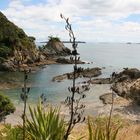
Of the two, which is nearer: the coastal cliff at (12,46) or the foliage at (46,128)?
the foliage at (46,128)

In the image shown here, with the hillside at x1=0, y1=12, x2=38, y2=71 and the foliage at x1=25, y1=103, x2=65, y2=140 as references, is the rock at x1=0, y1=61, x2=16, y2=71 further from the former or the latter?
the foliage at x1=25, y1=103, x2=65, y2=140

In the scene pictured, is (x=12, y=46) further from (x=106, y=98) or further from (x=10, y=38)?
(x=106, y=98)

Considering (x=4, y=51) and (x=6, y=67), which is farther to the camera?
(x=4, y=51)

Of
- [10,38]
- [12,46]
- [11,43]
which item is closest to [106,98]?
[12,46]

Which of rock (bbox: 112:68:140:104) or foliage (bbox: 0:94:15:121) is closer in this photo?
foliage (bbox: 0:94:15:121)

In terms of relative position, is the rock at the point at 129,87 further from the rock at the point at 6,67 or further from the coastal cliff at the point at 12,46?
the coastal cliff at the point at 12,46

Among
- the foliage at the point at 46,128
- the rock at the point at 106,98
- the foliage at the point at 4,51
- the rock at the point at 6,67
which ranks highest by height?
the foliage at the point at 46,128

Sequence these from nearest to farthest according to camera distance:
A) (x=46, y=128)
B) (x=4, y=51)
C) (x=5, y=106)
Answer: (x=46, y=128) < (x=5, y=106) < (x=4, y=51)

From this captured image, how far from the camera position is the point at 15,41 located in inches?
3248

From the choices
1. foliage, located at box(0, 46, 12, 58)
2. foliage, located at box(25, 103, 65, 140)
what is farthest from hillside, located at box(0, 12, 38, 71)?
foliage, located at box(25, 103, 65, 140)

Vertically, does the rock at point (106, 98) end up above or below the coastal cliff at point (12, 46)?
below

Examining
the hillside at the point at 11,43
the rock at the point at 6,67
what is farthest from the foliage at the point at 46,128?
the hillside at the point at 11,43

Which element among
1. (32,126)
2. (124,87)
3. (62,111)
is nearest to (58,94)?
(124,87)

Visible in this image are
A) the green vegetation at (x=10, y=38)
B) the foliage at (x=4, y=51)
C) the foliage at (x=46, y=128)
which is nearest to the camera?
the foliage at (x=46, y=128)
